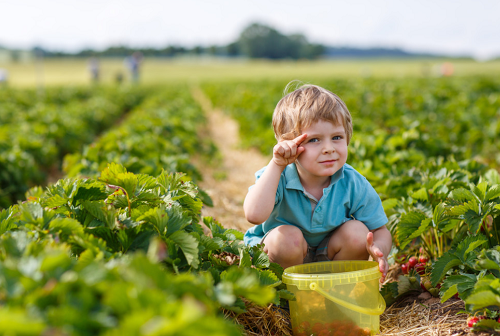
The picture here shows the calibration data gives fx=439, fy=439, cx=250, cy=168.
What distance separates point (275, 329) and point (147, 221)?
95cm

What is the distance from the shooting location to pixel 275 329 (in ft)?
7.24

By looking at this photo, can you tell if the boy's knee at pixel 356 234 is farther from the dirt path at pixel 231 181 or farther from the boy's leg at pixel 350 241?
the dirt path at pixel 231 181

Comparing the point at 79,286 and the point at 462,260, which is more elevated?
the point at 79,286

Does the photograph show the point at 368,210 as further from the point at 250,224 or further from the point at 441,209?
the point at 250,224

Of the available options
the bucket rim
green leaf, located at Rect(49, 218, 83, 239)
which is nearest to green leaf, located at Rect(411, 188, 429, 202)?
the bucket rim

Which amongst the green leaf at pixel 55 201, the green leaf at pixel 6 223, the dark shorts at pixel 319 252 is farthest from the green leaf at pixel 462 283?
the green leaf at pixel 6 223

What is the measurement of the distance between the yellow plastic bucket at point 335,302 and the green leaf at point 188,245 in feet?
1.90

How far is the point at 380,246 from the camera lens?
234cm

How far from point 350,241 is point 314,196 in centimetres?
31

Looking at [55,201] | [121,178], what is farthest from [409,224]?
[55,201]

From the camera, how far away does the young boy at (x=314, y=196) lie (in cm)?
223

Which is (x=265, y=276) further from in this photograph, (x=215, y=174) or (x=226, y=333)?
(x=215, y=174)

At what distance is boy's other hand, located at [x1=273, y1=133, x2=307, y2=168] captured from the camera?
2160mm

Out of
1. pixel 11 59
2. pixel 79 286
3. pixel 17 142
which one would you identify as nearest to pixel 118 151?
pixel 17 142
